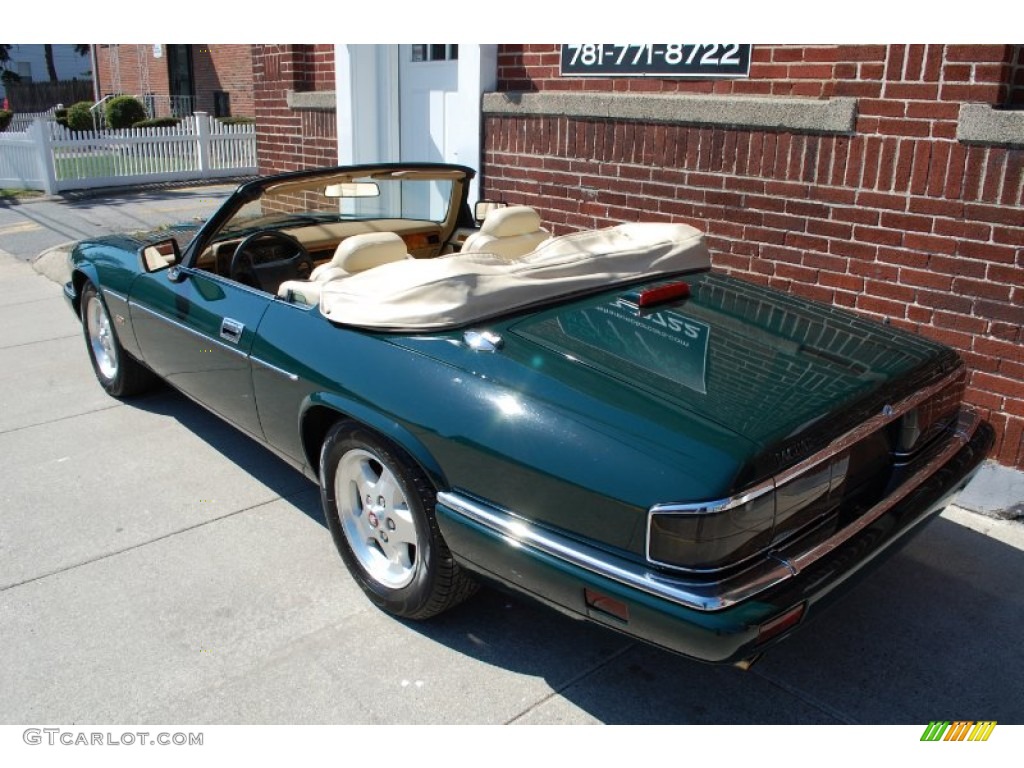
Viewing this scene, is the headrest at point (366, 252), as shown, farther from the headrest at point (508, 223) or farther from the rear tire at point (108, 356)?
the rear tire at point (108, 356)

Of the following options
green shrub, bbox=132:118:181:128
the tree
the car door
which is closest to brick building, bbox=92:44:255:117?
green shrub, bbox=132:118:181:128

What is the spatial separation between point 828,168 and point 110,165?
12.7 metres

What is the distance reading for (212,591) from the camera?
11.1 ft

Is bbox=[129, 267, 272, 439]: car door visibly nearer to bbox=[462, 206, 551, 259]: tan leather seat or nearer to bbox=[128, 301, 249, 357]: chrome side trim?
bbox=[128, 301, 249, 357]: chrome side trim

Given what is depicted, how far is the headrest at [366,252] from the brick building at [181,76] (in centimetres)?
2110

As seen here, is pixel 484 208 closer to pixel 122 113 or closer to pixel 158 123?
pixel 158 123

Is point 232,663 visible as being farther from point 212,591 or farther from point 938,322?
point 938,322

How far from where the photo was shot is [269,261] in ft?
13.3

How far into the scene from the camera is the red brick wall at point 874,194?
3965mm

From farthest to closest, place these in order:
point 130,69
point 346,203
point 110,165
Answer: point 130,69 < point 110,165 < point 346,203

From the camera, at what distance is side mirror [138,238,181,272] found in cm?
416

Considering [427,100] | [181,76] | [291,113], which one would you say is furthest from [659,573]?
[181,76]

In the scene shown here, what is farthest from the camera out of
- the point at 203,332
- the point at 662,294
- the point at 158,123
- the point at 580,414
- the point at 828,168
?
the point at 158,123

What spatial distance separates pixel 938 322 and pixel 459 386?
2649 millimetres
